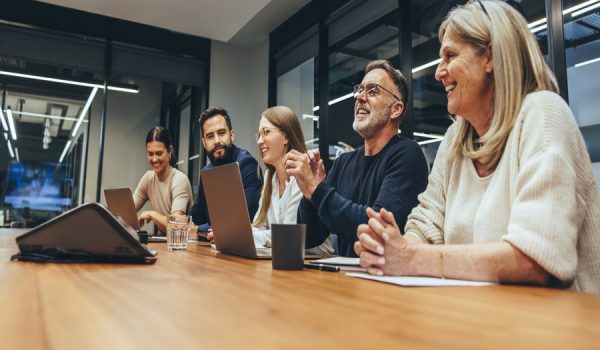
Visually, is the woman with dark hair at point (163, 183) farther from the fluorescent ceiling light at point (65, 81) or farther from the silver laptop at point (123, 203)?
the fluorescent ceiling light at point (65, 81)

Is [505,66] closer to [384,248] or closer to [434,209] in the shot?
[434,209]

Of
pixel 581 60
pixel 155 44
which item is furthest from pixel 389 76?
pixel 155 44

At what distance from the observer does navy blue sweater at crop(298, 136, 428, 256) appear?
152 centimetres

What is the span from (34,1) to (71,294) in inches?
195

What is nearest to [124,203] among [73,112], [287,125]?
[287,125]

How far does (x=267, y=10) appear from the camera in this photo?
472 cm

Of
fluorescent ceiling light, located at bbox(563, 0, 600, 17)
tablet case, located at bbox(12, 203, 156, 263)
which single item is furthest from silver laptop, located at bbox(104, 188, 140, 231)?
fluorescent ceiling light, located at bbox(563, 0, 600, 17)

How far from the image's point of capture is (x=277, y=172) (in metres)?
2.30

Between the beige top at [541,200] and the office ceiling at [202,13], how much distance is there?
3.63 metres

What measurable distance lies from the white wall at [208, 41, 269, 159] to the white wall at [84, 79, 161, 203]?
742 millimetres

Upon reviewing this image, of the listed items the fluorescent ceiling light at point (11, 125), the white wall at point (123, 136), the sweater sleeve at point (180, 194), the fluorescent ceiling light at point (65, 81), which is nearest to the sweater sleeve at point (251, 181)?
the sweater sleeve at point (180, 194)

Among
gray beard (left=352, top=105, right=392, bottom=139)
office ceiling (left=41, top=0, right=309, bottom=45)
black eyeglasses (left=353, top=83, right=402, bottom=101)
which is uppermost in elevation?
office ceiling (left=41, top=0, right=309, bottom=45)

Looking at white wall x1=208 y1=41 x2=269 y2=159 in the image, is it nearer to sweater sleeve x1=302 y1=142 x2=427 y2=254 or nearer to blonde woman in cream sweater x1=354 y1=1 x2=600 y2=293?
sweater sleeve x1=302 y1=142 x2=427 y2=254

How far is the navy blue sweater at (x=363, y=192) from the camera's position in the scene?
1.52 m
